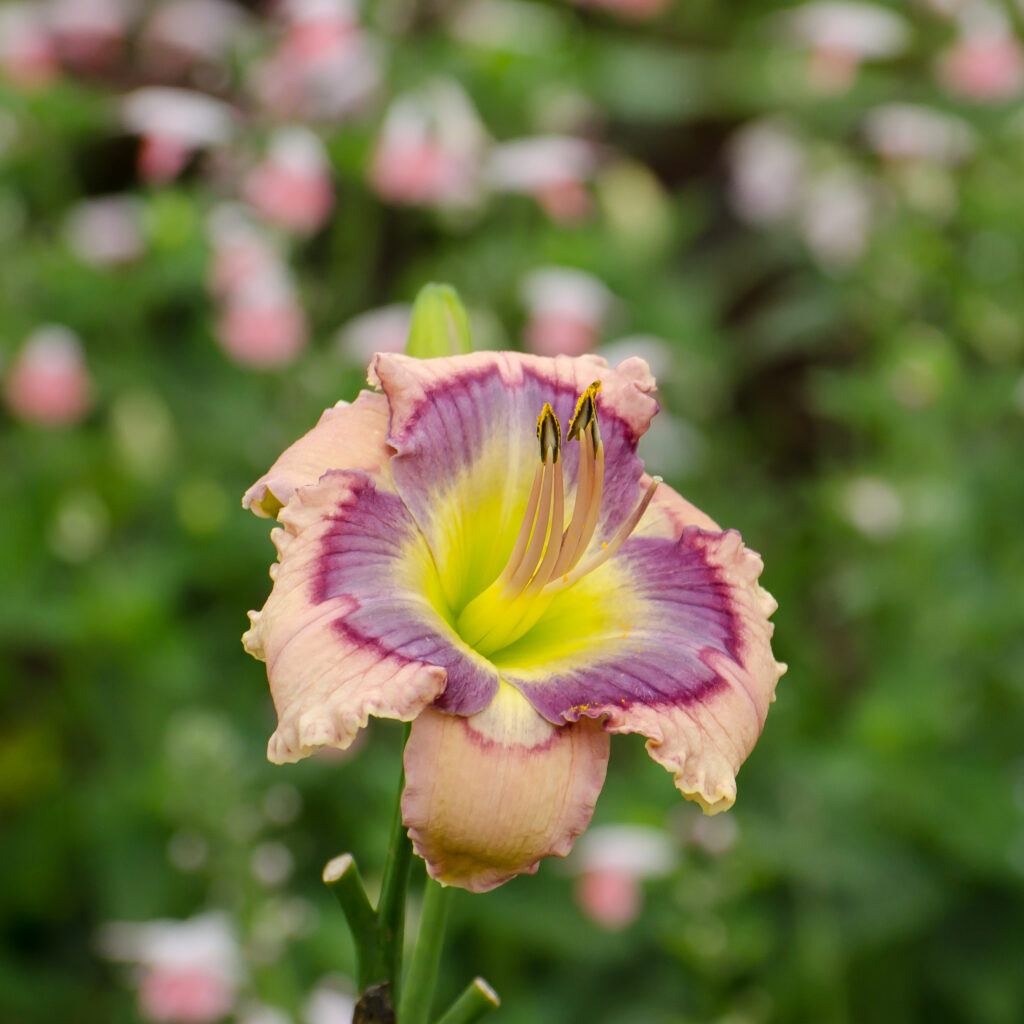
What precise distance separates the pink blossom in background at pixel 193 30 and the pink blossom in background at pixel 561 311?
3.90ft

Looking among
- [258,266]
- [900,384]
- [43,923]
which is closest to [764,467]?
[900,384]

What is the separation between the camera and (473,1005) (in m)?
0.80

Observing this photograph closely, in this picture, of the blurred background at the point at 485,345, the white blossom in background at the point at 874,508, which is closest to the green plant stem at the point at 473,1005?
the blurred background at the point at 485,345

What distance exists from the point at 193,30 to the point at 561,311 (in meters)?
1.40

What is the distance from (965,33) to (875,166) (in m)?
0.73

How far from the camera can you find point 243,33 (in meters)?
3.52

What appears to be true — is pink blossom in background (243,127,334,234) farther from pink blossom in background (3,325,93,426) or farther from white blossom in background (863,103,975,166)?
white blossom in background (863,103,975,166)

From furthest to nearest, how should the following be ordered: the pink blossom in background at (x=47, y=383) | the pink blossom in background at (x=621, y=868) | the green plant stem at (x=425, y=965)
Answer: the pink blossom in background at (x=47, y=383)
the pink blossom in background at (x=621, y=868)
the green plant stem at (x=425, y=965)

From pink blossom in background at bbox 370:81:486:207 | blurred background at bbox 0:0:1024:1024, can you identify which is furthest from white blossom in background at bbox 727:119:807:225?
pink blossom in background at bbox 370:81:486:207

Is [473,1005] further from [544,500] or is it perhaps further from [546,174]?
[546,174]

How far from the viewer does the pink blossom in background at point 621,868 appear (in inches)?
81.6

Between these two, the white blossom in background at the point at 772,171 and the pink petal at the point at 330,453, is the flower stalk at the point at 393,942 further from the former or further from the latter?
the white blossom in background at the point at 772,171

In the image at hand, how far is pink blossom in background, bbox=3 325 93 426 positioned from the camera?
104 inches

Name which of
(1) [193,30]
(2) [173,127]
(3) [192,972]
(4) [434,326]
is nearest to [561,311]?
(2) [173,127]
